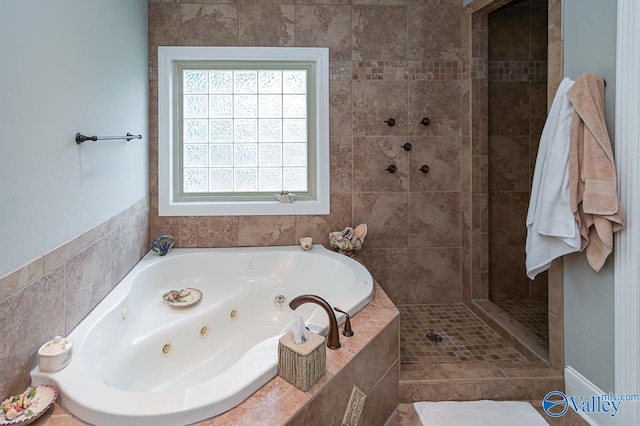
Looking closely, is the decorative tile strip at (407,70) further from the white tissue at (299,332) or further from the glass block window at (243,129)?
the white tissue at (299,332)

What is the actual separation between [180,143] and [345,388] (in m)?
2.23

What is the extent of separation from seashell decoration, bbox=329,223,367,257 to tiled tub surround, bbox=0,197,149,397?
140 centimetres

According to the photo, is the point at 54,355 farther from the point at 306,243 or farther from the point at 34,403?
the point at 306,243

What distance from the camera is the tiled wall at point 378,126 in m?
2.71

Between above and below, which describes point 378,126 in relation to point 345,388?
above

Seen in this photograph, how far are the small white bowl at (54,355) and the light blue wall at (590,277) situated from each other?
220 centimetres

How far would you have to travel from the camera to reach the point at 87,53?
1679 millimetres

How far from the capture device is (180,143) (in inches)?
112

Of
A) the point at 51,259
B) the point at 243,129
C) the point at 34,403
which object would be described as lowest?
the point at 34,403

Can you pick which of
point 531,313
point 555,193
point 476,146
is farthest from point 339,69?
point 531,313

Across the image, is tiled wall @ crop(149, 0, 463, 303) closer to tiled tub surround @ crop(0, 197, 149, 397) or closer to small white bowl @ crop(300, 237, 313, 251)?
small white bowl @ crop(300, 237, 313, 251)

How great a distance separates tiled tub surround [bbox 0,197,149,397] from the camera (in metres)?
1.16

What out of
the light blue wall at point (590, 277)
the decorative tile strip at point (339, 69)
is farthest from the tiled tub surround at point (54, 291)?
the light blue wall at point (590, 277)

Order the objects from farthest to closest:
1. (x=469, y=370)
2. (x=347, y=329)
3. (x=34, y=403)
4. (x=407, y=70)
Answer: (x=407, y=70) → (x=469, y=370) → (x=347, y=329) → (x=34, y=403)
